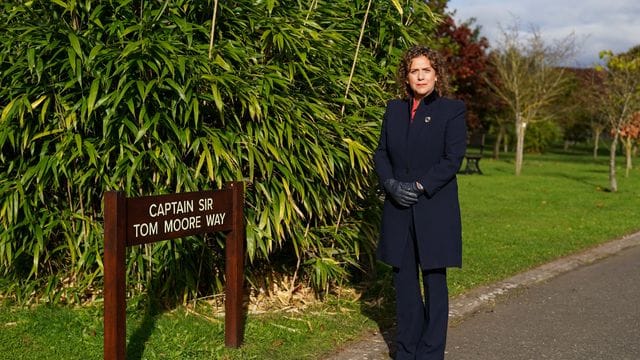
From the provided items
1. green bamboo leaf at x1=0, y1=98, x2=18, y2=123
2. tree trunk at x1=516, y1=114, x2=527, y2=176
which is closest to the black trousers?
green bamboo leaf at x1=0, y1=98, x2=18, y2=123

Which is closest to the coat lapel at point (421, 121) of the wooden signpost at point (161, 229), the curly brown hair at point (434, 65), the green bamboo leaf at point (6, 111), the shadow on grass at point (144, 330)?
the curly brown hair at point (434, 65)

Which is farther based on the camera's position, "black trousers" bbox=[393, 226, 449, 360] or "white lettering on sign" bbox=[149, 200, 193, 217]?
"black trousers" bbox=[393, 226, 449, 360]

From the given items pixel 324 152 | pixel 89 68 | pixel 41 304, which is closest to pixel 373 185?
pixel 324 152

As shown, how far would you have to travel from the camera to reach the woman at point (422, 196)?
3795 mm

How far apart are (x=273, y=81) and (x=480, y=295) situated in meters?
2.67

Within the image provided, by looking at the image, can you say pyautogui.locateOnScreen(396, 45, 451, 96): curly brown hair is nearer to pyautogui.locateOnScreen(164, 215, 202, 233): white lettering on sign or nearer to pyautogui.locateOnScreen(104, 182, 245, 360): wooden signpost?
pyautogui.locateOnScreen(104, 182, 245, 360): wooden signpost

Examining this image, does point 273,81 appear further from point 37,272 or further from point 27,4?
point 37,272

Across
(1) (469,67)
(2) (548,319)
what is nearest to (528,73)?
(1) (469,67)

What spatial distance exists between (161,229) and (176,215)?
5.3 inches

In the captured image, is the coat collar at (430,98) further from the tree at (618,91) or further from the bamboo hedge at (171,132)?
the tree at (618,91)

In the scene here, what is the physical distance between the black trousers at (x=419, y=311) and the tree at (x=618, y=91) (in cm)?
1429

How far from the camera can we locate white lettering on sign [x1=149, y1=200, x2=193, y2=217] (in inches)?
135

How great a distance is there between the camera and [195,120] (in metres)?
4.24

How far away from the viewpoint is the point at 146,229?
3395 millimetres
